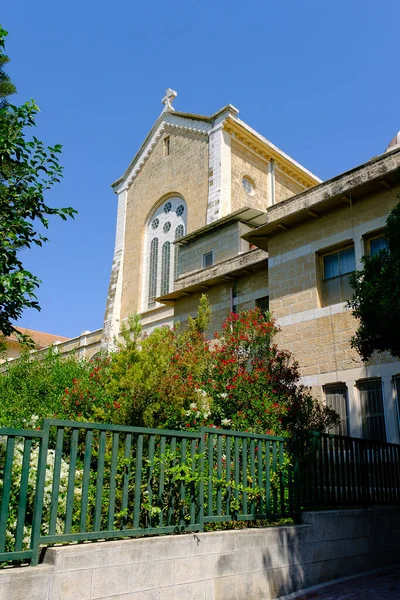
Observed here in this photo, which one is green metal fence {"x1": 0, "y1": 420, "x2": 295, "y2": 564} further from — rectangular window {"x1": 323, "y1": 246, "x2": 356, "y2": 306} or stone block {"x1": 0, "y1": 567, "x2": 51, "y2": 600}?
rectangular window {"x1": 323, "y1": 246, "x2": 356, "y2": 306}

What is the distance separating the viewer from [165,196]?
3319 cm

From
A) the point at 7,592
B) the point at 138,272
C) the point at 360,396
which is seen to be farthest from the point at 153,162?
the point at 7,592

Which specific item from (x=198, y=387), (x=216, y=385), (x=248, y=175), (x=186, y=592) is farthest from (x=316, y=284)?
(x=248, y=175)

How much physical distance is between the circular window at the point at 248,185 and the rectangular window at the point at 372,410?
1884 cm

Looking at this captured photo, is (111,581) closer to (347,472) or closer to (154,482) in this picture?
(154,482)

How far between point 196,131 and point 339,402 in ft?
71.7

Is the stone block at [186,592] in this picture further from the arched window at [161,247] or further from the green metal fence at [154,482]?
the arched window at [161,247]

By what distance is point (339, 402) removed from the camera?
13320 millimetres

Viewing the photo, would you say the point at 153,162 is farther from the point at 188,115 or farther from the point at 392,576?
the point at 392,576

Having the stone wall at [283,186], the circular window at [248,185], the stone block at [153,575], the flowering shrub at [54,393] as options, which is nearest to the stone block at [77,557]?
the stone block at [153,575]

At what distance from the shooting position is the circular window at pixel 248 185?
3002cm

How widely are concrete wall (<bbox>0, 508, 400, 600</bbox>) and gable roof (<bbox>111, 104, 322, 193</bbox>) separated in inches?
958

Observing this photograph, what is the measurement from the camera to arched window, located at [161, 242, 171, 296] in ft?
102

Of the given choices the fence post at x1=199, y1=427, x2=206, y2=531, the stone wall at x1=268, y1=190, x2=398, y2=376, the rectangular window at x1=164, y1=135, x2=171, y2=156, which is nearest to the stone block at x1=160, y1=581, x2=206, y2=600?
the fence post at x1=199, y1=427, x2=206, y2=531
